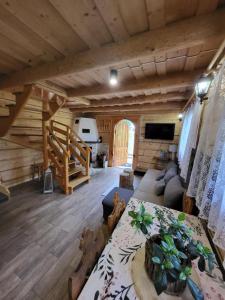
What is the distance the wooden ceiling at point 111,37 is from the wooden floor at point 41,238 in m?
2.26

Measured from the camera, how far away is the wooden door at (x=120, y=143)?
6152 mm

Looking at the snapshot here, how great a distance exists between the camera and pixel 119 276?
2.34 feet

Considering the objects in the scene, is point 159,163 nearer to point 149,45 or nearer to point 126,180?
point 126,180

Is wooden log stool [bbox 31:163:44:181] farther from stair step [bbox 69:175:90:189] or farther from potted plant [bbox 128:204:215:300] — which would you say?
potted plant [bbox 128:204:215:300]

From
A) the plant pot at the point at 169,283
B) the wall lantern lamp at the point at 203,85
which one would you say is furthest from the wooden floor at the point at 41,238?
the wall lantern lamp at the point at 203,85

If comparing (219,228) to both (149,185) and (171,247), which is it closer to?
(171,247)

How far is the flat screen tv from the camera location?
4.71 meters

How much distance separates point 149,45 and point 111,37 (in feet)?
1.26

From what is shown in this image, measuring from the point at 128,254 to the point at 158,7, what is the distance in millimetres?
1689

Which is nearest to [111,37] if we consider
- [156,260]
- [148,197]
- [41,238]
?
[156,260]

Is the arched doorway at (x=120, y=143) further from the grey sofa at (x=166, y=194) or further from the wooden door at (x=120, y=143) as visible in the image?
the grey sofa at (x=166, y=194)

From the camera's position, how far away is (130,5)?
0.97 metres

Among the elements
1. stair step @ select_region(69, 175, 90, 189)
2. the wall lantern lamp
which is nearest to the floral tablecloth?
the wall lantern lamp

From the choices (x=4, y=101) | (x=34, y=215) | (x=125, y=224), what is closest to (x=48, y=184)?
(x=34, y=215)
